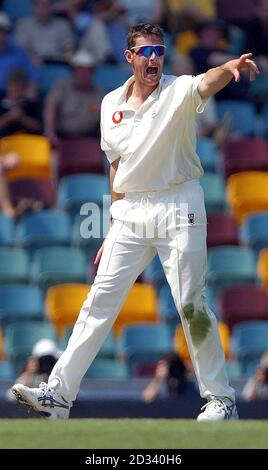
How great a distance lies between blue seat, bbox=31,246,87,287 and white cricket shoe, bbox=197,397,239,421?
527 cm

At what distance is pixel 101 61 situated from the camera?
15805 mm

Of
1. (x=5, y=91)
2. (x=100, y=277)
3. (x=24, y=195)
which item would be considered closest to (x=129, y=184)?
(x=100, y=277)

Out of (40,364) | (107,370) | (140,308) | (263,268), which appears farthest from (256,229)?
(40,364)

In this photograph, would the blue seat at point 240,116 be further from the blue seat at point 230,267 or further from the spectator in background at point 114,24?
the blue seat at point 230,267

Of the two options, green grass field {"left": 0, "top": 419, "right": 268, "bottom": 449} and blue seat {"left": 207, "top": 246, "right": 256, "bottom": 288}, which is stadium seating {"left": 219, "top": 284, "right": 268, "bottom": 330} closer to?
blue seat {"left": 207, "top": 246, "right": 256, "bottom": 288}

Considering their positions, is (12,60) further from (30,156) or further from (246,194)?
(246,194)

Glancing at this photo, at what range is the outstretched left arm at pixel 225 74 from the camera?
753 centimetres

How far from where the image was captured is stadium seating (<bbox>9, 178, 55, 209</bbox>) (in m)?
13.9

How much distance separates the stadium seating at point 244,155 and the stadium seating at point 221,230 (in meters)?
0.94

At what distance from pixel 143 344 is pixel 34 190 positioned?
6.98 feet

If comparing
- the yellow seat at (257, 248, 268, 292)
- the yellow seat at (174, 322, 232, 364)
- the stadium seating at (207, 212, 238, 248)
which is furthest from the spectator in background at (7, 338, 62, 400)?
the stadium seating at (207, 212, 238, 248)

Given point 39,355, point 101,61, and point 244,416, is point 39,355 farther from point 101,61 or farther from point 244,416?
point 101,61

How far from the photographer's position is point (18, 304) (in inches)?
508

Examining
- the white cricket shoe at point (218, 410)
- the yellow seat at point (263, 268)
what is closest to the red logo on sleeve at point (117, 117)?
the white cricket shoe at point (218, 410)
